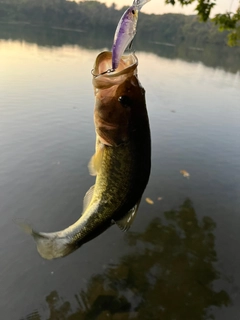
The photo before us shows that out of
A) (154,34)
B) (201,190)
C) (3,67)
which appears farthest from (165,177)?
(154,34)

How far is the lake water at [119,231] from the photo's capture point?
4824 mm

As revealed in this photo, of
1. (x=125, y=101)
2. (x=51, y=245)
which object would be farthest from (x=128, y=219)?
(x=125, y=101)

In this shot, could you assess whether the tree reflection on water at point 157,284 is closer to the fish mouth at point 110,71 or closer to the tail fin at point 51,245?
the tail fin at point 51,245

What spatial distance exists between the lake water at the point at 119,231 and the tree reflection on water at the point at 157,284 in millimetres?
18

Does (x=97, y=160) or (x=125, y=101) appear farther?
(x=97, y=160)

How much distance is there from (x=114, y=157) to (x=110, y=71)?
0.61 metres

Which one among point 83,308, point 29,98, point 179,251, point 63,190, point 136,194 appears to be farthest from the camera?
point 29,98

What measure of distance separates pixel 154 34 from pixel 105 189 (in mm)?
108025

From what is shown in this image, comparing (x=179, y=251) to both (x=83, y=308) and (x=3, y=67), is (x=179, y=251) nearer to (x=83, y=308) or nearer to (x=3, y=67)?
(x=83, y=308)

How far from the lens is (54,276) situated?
5.20m

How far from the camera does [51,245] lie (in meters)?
2.33

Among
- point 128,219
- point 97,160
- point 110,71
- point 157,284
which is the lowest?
point 157,284

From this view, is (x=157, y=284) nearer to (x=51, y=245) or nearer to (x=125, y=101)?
(x=51, y=245)

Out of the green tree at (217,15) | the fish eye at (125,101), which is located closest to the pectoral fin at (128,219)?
the fish eye at (125,101)
